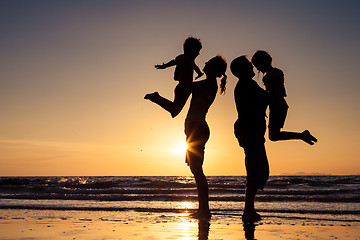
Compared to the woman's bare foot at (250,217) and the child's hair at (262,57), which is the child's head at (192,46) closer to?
the child's hair at (262,57)

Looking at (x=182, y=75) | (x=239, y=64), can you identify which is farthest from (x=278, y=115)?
(x=182, y=75)

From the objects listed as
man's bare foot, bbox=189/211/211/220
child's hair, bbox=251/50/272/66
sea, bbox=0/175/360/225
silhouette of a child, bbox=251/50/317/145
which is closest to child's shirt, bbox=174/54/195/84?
child's hair, bbox=251/50/272/66

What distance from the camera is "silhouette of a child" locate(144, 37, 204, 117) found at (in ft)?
17.8

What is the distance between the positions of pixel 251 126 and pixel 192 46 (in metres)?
1.30

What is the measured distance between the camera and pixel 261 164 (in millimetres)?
5348

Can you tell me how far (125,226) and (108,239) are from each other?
104 cm

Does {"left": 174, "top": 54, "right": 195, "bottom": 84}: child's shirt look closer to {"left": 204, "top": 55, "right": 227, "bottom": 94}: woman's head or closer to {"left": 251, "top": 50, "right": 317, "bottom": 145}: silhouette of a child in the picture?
{"left": 204, "top": 55, "right": 227, "bottom": 94}: woman's head

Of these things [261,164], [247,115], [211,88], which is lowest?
[261,164]

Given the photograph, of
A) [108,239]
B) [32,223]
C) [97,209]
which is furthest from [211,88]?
[97,209]

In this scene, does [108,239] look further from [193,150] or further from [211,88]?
[211,88]

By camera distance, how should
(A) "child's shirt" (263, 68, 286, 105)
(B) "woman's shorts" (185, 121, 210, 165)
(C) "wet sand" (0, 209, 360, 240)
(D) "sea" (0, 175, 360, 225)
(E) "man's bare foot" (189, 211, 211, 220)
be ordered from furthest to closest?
(D) "sea" (0, 175, 360, 225)
(E) "man's bare foot" (189, 211, 211, 220)
(B) "woman's shorts" (185, 121, 210, 165)
(A) "child's shirt" (263, 68, 286, 105)
(C) "wet sand" (0, 209, 360, 240)

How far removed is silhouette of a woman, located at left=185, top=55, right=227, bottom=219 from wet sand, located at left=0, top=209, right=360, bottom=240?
688 mm

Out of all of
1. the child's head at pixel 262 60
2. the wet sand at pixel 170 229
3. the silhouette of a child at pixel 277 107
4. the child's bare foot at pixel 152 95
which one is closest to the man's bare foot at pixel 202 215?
the wet sand at pixel 170 229

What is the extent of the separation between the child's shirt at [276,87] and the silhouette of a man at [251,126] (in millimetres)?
124
